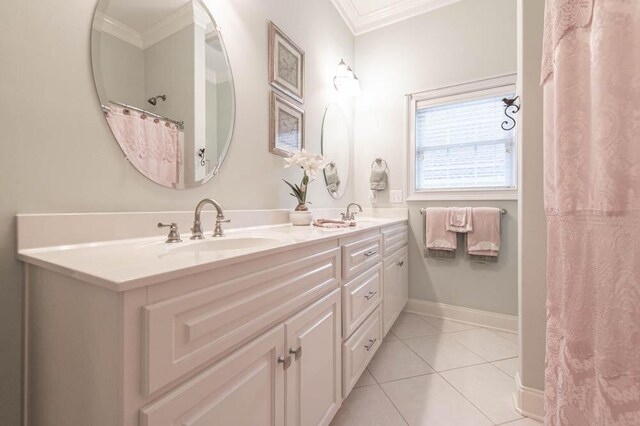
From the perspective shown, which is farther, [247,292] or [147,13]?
[147,13]

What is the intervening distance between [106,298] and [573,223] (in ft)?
3.43

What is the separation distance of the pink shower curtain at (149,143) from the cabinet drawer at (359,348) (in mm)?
1042

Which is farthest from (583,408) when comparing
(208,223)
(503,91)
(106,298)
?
(503,91)

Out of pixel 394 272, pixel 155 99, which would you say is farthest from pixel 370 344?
pixel 155 99

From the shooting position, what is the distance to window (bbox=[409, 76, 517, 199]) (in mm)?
2170

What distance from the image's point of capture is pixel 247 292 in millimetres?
680

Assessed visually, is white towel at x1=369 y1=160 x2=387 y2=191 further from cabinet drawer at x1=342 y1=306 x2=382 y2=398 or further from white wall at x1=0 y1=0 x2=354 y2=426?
white wall at x1=0 y1=0 x2=354 y2=426

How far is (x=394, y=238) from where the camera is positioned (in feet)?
6.61

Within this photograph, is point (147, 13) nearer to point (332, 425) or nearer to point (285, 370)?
point (285, 370)

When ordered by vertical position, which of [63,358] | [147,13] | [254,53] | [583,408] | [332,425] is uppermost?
[254,53]

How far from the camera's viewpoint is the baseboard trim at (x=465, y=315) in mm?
2139

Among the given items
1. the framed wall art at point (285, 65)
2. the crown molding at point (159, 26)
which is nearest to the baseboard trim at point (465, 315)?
the framed wall art at point (285, 65)

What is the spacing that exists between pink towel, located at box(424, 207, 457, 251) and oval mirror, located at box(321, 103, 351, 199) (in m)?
0.80

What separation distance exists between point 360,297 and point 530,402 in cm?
90
